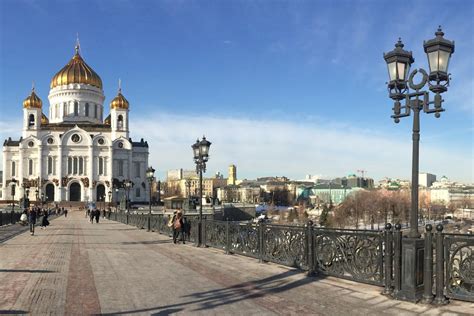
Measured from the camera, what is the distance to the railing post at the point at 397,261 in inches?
289

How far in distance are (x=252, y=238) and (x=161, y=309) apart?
224 inches

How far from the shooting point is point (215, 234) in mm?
15055

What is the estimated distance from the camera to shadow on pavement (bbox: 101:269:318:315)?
6.93 m

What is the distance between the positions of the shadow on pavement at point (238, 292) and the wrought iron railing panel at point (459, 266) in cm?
263

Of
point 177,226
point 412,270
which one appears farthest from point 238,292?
point 177,226

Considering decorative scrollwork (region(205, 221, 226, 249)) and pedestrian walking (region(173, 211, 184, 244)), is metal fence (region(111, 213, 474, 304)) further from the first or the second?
pedestrian walking (region(173, 211, 184, 244))

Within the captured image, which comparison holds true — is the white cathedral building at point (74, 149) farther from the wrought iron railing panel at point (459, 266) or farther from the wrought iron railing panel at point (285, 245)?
the wrought iron railing panel at point (459, 266)

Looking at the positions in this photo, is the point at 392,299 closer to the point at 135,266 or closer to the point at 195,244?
the point at 135,266

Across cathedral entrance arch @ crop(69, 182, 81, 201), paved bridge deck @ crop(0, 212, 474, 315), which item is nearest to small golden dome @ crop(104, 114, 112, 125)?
cathedral entrance arch @ crop(69, 182, 81, 201)

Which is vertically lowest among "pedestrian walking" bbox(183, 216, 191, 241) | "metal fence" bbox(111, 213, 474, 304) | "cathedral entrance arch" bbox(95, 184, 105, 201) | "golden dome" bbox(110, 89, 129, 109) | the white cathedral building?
"cathedral entrance arch" bbox(95, 184, 105, 201)

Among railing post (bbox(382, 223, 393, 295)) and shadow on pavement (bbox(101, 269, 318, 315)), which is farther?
railing post (bbox(382, 223, 393, 295))

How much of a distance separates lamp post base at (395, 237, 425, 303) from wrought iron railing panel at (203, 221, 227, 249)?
7411 mm

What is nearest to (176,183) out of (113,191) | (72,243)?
(113,191)

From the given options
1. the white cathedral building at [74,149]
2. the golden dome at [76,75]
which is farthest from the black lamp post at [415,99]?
the golden dome at [76,75]
